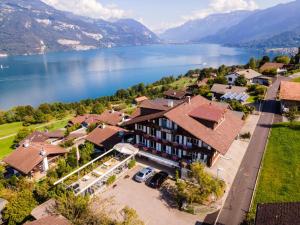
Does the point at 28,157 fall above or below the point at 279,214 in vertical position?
below

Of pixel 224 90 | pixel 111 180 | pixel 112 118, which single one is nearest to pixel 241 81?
pixel 224 90

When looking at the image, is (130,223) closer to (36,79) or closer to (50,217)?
(50,217)

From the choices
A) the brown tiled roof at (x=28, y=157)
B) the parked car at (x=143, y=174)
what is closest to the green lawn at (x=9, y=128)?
the brown tiled roof at (x=28, y=157)

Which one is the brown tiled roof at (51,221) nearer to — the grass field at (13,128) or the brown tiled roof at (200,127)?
the brown tiled roof at (200,127)

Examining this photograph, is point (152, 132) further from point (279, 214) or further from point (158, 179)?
Answer: point (279, 214)

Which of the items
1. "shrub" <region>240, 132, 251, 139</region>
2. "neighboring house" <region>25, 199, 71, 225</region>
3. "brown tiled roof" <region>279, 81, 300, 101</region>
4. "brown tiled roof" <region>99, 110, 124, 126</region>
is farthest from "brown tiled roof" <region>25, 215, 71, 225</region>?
"brown tiled roof" <region>279, 81, 300, 101</region>

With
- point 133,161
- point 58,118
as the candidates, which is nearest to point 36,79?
point 58,118
